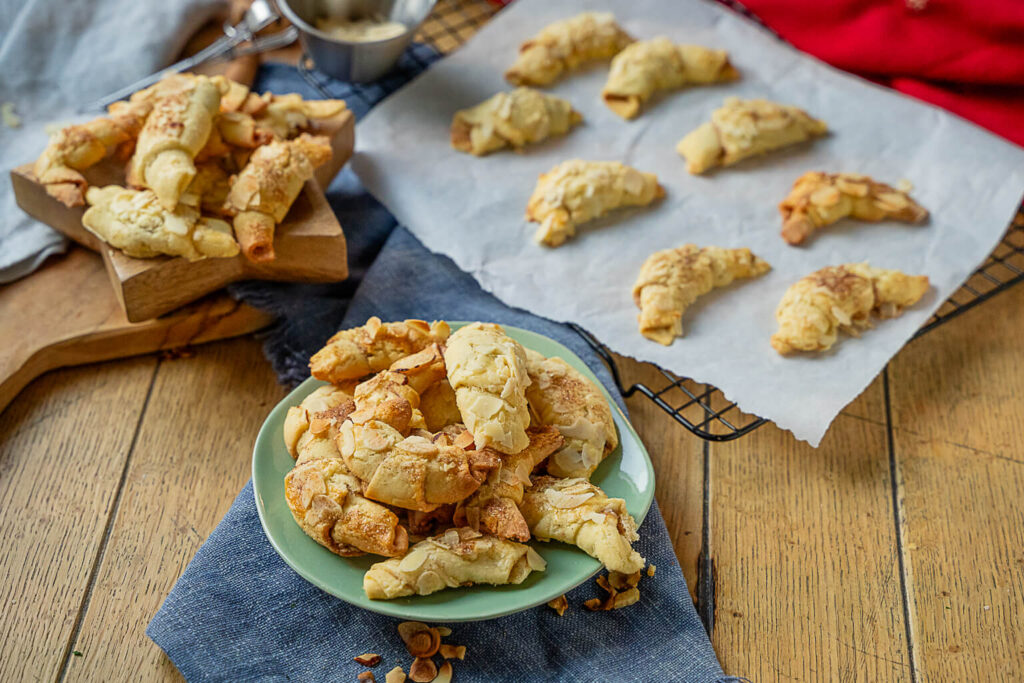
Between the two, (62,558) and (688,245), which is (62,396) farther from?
(688,245)

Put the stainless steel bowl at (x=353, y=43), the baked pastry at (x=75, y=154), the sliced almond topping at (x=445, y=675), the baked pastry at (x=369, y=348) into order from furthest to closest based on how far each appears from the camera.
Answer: the stainless steel bowl at (x=353, y=43), the baked pastry at (x=75, y=154), the baked pastry at (x=369, y=348), the sliced almond topping at (x=445, y=675)

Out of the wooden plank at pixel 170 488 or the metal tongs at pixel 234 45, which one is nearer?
the wooden plank at pixel 170 488

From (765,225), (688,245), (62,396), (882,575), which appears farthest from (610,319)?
(62,396)

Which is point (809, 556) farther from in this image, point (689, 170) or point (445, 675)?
point (689, 170)

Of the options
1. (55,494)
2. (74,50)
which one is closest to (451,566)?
(55,494)

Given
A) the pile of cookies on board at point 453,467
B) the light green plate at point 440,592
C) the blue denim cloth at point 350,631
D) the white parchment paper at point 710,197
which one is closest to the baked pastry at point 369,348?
the pile of cookies on board at point 453,467

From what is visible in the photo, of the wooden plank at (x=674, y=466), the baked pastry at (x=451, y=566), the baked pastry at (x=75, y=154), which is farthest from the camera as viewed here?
the baked pastry at (x=75, y=154)

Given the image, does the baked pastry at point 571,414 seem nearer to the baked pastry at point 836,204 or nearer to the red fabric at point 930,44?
the baked pastry at point 836,204
